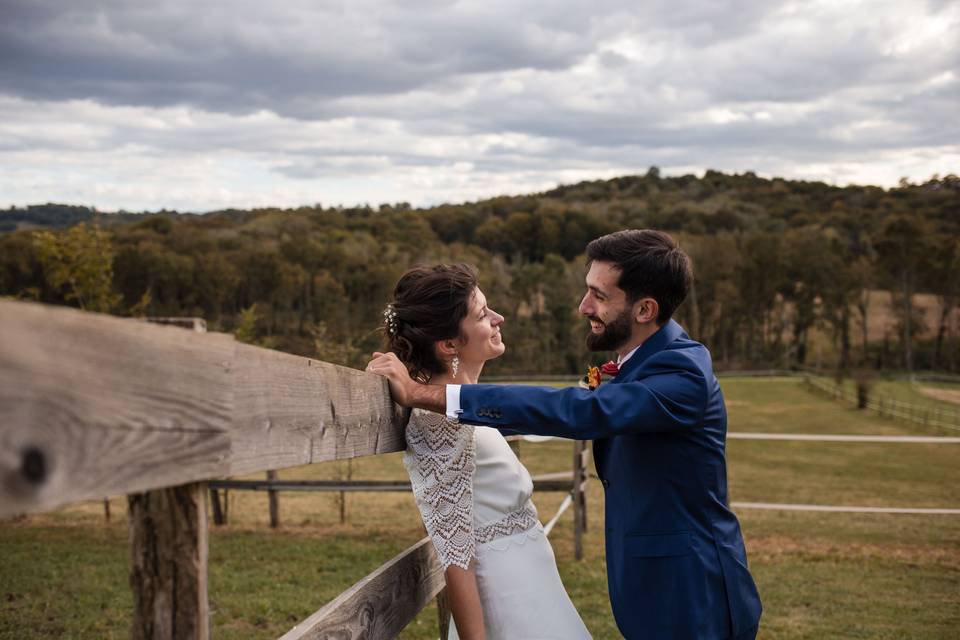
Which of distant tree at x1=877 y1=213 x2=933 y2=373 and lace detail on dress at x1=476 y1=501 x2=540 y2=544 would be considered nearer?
lace detail on dress at x1=476 y1=501 x2=540 y2=544

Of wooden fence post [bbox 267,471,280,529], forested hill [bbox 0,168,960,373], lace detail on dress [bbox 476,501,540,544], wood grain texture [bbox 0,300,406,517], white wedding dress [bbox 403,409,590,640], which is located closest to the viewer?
wood grain texture [bbox 0,300,406,517]

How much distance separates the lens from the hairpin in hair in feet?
9.51

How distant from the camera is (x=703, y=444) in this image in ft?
8.97

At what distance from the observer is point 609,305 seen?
2941 mm

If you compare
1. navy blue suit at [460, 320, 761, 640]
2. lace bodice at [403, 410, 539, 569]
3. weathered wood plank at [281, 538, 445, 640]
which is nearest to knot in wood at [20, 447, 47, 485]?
weathered wood plank at [281, 538, 445, 640]

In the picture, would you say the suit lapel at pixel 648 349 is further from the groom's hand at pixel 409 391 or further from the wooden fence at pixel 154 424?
the wooden fence at pixel 154 424

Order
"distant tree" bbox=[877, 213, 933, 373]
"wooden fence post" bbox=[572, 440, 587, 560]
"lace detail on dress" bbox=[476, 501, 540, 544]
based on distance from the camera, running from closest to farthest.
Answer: "lace detail on dress" bbox=[476, 501, 540, 544], "wooden fence post" bbox=[572, 440, 587, 560], "distant tree" bbox=[877, 213, 933, 373]

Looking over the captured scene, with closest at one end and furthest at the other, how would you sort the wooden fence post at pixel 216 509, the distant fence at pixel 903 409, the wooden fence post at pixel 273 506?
the wooden fence post at pixel 273 506
the wooden fence post at pixel 216 509
the distant fence at pixel 903 409

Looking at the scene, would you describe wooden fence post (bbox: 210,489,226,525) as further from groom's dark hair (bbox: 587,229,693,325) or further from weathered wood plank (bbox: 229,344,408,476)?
weathered wood plank (bbox: 229,344,408,476)

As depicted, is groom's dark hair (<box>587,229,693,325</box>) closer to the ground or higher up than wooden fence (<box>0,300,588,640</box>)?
higher up

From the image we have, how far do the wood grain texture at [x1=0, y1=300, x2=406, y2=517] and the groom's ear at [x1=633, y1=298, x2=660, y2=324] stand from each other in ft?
5.29

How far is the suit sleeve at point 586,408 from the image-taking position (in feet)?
7.85

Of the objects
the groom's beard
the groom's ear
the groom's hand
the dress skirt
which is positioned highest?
the groom's ear

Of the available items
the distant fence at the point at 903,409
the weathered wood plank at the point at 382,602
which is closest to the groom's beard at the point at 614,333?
the weathered wood plank at the point at 382,602
